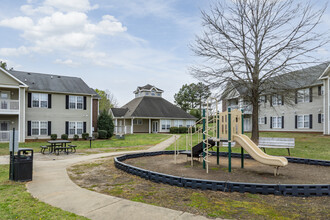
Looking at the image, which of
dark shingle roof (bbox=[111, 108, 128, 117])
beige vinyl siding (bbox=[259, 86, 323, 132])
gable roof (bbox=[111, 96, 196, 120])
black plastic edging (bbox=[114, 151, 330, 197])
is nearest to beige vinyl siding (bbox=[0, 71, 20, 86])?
gable roof (bbox=[111, 96, 196, 120])

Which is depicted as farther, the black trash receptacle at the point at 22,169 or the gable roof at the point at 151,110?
the gable roof at the point at 151,110

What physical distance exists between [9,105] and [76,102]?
21.2 ft

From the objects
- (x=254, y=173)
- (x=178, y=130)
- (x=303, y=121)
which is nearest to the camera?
(x=254, y=173)

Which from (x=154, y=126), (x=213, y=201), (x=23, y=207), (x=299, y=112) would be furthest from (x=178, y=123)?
(x=23, y=207)

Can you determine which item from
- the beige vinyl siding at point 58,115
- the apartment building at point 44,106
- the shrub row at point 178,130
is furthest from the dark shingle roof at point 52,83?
the shrub row at point 178,130

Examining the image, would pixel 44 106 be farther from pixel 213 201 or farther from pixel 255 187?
pixel 255 187

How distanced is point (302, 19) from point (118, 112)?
1164 inches

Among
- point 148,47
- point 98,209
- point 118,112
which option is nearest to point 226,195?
point 98,209

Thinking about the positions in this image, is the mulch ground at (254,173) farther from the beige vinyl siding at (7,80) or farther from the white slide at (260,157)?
the beige vinyl siding at (7,80)

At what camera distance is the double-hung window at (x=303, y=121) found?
28.8 meters

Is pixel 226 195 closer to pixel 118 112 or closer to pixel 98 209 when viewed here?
pixel 98 209

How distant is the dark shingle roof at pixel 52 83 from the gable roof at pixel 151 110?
1039 cm

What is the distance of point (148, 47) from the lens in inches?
792

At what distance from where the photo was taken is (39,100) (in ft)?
81.8
